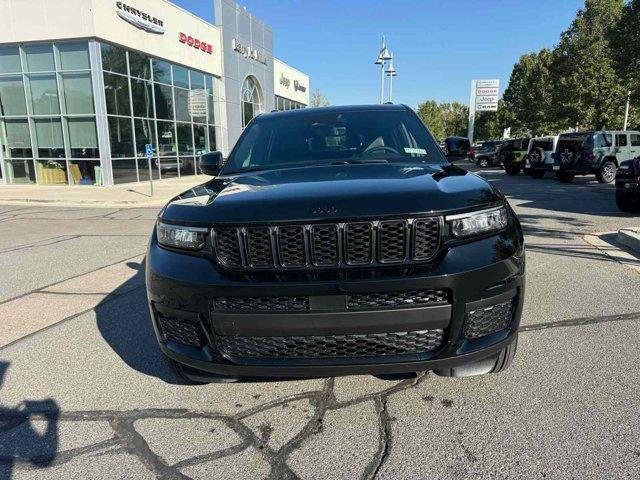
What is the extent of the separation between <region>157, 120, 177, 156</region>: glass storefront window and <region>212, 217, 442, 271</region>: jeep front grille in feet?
67.7

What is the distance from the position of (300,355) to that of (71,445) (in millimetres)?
1299

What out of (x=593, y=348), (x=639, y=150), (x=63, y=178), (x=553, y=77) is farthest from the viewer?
(x=553, y=77)

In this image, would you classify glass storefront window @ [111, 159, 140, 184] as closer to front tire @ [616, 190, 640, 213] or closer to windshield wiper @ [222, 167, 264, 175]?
front tire @ [616, 190, 640, 213]

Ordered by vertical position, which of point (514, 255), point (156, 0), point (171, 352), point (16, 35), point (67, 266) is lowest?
point (67, 266)

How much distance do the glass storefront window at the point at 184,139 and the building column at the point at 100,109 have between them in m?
5.25

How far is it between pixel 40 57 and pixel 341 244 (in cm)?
2047

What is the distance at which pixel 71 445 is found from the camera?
8.15ft

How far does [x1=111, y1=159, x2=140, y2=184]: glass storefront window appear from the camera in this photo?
18.9 metres

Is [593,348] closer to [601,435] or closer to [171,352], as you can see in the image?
[601,435]

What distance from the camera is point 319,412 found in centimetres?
271

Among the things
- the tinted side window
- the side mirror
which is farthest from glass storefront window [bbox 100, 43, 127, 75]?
the tinted side window

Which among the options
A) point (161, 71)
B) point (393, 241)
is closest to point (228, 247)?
point (393, 241)

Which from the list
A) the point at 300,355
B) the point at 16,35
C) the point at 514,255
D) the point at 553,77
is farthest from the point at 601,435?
the point at 553,77

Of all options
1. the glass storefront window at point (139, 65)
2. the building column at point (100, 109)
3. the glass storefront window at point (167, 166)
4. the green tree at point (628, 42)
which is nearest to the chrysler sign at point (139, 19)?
the glass storefront window at point (139, 65)
